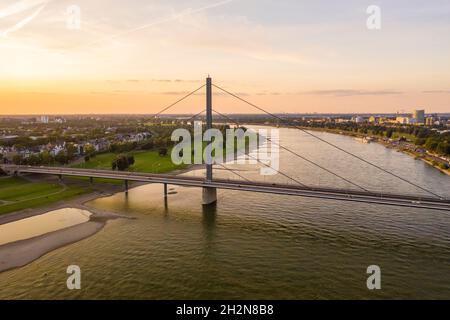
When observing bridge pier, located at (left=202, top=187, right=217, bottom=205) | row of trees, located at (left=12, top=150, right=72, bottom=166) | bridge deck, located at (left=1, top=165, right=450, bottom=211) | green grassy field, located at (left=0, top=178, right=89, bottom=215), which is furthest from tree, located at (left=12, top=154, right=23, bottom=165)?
bridge pier, located at (left=202, top=187, right=217, bottom=205)

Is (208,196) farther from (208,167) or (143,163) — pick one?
(143,163)

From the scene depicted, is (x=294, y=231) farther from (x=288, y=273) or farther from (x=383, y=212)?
(x=383, y=212)

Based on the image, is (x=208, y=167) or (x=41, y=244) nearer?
(x=41, y=244)

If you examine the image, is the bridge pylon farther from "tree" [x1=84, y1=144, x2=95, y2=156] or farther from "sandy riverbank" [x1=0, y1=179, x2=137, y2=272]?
"tree" [x1=84, y1=144, x2=95, y2=156]

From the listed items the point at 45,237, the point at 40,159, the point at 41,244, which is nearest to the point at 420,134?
the point at 40,159

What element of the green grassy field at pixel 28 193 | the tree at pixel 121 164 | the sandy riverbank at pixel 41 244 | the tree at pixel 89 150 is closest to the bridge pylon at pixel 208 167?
the sandy riverbank at pixel 41 244

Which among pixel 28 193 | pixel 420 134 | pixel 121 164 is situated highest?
pixel 420 134
